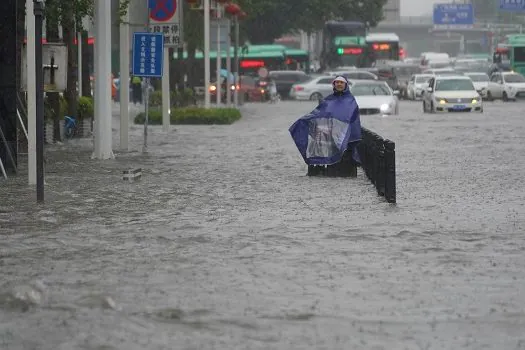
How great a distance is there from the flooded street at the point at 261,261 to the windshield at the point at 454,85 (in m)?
32.5

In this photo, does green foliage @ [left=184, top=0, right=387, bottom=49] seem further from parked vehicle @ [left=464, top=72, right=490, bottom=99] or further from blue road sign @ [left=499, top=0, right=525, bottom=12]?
parked vehicle @ [left=464, top=72, right=490, bottom=99]

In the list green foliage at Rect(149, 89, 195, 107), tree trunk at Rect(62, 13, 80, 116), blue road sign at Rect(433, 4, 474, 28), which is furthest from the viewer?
blue road sign at Rect(433, 4, 474, 28)

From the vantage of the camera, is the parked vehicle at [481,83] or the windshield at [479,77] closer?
the parked vehicle at [481,83]

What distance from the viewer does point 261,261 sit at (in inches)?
500

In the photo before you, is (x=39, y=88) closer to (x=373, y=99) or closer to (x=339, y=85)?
(x=339, y=85)

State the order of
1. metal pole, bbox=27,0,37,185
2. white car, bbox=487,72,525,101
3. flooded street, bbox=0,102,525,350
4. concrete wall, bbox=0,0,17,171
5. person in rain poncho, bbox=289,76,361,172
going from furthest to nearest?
white car, bbox=487,72,525,101 → concrete wall, bbox=0,0,17,171 → person in rain poncho, bbox=289,76,361,172 → metal pole, bbox=27,0,37,185 → flooded street, bbox=0,102,525,350

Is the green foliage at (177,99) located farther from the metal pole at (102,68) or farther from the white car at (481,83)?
the metal pole at (102,68)

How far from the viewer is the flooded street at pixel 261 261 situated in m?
9.20

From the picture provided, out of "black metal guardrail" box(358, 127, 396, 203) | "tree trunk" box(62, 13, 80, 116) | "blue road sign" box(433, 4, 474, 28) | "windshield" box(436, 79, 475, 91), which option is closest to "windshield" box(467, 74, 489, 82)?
"windshield" box(436, 79, 475, 91)

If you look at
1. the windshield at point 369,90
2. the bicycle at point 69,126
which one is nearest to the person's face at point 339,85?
the bicycle at point 69,126

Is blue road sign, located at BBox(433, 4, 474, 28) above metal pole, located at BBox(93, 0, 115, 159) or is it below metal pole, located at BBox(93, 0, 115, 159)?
above

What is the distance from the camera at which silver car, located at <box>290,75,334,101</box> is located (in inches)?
3115

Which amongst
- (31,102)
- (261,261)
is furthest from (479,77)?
(261,261)

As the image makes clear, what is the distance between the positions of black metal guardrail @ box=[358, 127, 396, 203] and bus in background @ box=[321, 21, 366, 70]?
248ft
